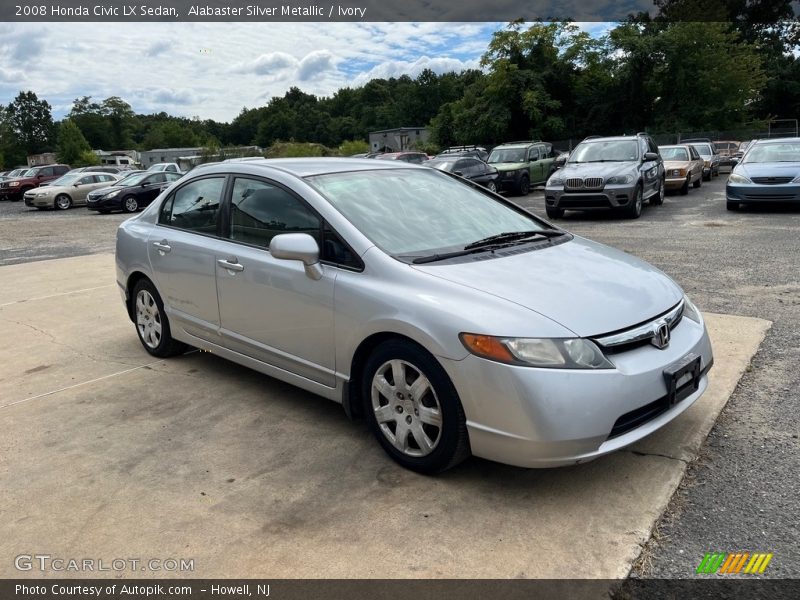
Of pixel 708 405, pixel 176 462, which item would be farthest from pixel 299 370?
pixel 708 405

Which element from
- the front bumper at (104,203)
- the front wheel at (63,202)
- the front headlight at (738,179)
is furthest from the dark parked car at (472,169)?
the front wheel at (63,202)

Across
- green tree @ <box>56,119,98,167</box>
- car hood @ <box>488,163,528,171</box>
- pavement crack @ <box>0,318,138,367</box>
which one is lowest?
pavement crack @ <box>0,318,138,367</box>

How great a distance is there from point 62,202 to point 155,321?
80.4ft

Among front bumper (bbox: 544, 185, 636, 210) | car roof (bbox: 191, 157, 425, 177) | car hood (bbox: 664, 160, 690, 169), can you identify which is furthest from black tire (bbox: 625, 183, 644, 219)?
car roof (bbox: 191, 157, 425, 177)

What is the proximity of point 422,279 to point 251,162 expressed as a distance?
6.32 feet

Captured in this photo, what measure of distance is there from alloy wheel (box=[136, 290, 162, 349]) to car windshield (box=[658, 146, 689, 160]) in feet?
58.0

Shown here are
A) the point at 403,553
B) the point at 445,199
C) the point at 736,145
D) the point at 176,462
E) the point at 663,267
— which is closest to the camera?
the point at 403,553

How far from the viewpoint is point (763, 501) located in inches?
120

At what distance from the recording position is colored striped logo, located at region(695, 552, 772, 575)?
261 cm

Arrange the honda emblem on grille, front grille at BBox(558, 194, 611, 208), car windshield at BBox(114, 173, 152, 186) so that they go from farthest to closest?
1. car windshield at BBox(114, 173, 152, 186)
2. front grille at BBox(558, 194, 611, 208)
3. the honda emblem on grille

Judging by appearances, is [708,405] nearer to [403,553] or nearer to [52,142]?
[403,553]

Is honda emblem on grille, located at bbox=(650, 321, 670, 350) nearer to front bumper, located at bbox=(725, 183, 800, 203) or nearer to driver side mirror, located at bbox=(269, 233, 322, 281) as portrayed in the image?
driver side mirror, located at bbox=(269, 233, 322, 281)

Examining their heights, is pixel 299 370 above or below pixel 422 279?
below

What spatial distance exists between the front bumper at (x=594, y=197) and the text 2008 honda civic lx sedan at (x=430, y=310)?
31.3 ft
